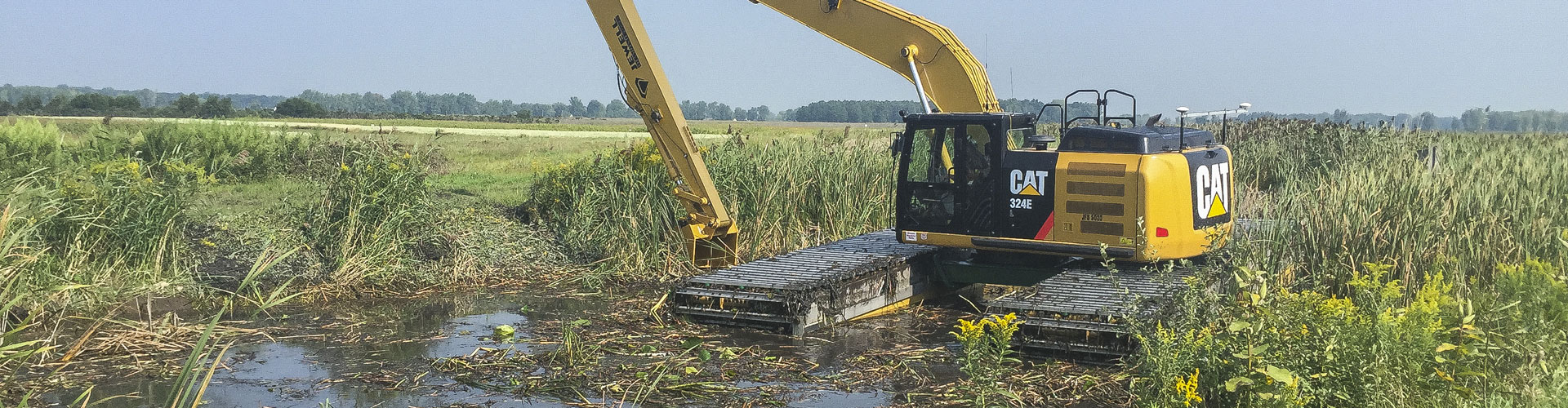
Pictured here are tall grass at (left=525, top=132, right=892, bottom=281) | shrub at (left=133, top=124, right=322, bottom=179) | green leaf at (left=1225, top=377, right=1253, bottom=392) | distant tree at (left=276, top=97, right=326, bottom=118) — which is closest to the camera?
green leaf at (left=1225, top=377, right=1253, bottom=392)

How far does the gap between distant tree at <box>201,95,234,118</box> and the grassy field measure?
111ft

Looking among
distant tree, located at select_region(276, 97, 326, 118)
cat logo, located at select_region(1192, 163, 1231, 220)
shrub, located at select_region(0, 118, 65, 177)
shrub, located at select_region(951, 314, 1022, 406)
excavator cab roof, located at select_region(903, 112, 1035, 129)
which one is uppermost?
distant tree, located at select_region(276, 97, 326, 118)

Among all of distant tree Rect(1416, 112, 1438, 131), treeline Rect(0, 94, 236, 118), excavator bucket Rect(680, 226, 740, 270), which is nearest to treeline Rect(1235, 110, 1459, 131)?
distant tree Rect(1416, 112, 1438, 131)

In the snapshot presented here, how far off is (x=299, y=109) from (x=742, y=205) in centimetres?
5263

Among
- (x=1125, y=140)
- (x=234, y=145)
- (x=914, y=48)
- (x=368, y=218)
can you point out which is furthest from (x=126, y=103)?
(x=1125, y=140)

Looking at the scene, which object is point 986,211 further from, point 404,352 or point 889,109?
point 889,109

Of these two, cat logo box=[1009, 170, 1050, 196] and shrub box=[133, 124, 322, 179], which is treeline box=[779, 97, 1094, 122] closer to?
cat logo box=[1009, 170, 1050, 196]

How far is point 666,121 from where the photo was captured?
11.0 m

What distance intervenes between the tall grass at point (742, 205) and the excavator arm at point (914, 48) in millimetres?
2020

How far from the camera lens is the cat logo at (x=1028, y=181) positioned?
9.09 metres

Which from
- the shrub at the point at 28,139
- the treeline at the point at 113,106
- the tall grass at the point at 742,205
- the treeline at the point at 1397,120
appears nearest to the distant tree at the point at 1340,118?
the treeline at the point at 1397,120

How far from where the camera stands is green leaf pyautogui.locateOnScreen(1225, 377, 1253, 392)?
5551 millimetres

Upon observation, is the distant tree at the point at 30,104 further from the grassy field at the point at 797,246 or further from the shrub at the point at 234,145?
the grassy field at the point at 797,246

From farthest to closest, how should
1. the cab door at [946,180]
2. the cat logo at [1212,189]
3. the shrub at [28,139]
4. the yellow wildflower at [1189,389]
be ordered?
the shrub at [28,139] < the cab door at [946,180] < the cat logo at [1212,189] < the yellow wildflower at [1189,389]
